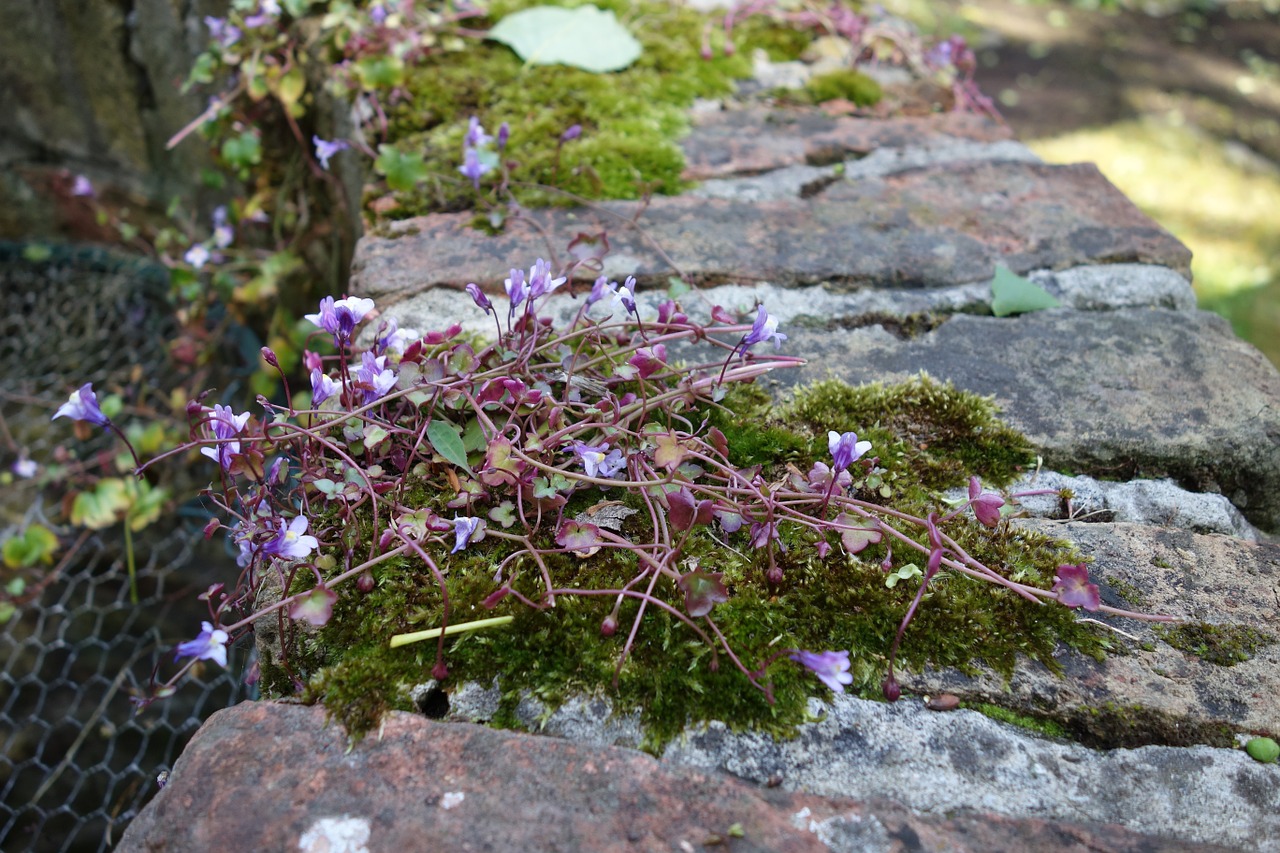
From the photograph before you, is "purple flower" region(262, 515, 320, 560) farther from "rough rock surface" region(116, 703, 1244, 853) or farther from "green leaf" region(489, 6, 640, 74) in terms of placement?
"green leaf" region(489, 6, 640, 74)

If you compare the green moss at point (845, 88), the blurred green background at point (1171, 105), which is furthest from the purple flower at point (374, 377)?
the blurred green background at point (1171, 105)

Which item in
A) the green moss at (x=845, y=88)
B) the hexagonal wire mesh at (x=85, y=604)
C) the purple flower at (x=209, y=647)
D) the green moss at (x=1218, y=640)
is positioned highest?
the green moss at (x=845, y=88)

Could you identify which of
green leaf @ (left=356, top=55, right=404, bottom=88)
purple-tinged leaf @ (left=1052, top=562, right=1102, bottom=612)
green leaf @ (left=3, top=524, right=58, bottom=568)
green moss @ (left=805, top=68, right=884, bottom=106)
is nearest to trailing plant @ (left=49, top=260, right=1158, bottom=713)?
purple-tinged leaf @ (left=1052, top=562, right=1102, bottom=612)

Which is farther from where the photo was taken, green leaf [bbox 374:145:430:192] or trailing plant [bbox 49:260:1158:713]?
green leaf [bbox 374:145:430:192]

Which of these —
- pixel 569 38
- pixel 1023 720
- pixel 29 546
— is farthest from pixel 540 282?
pixel 29 546

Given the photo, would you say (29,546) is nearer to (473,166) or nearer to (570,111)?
(473,166)

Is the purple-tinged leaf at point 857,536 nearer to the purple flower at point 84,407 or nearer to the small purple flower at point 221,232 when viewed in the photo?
the purple flower at point 84,407

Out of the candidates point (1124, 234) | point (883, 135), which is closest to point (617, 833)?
point (1124, 234)
